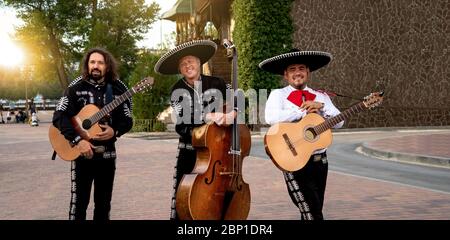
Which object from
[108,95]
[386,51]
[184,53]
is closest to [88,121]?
[108,95]

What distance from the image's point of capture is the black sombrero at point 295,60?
492 centimetres

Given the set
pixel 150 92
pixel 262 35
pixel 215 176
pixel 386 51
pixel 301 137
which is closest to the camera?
pixel 215 176

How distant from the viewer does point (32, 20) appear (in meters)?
48.4

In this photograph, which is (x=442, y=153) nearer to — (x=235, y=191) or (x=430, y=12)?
(x=235, y=191)

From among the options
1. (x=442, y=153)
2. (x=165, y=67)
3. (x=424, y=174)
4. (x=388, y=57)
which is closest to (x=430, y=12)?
(x=388, y=57)

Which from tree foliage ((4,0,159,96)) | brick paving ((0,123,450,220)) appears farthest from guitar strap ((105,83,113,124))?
tree foliage ((4,0,159,96))

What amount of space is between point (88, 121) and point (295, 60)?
1.85 meters

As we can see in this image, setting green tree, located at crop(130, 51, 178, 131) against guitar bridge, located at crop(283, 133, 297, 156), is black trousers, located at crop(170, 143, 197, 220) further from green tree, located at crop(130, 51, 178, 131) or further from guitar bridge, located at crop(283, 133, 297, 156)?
green tree, located at crop(130, 51, 178, 131)

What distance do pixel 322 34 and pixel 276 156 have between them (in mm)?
23759

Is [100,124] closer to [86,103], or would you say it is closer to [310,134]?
[86,103]

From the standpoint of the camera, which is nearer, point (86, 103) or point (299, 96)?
point (299, 96)

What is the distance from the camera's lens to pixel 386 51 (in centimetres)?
2881

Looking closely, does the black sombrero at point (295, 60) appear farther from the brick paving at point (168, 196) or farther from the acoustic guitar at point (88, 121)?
the brick paving at point (168, 196)

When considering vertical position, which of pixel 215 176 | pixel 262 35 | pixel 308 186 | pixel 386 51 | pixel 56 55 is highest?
pixel 56 55
